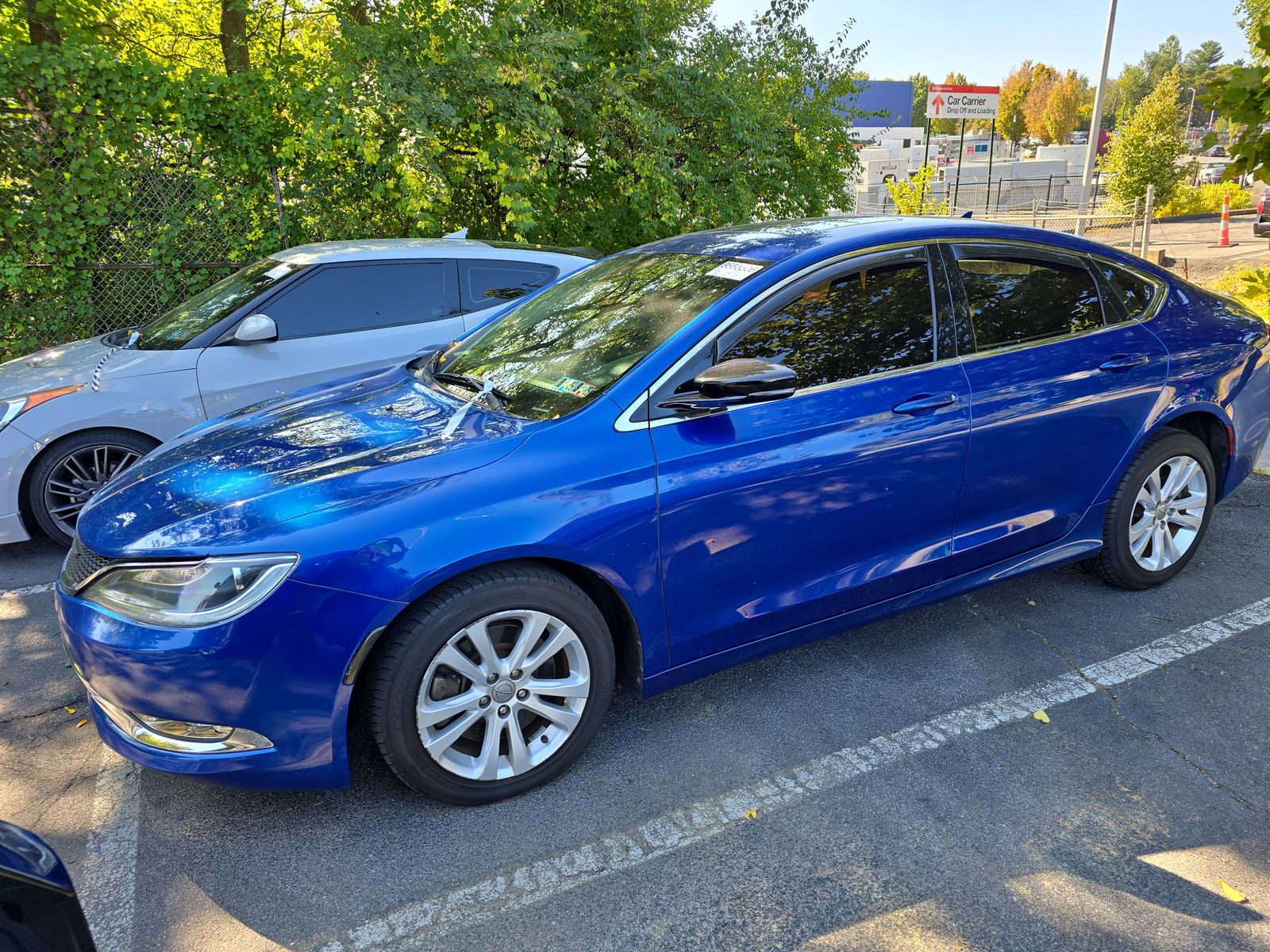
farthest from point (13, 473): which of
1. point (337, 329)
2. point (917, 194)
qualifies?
point (917, 194)

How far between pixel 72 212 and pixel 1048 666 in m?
7.78

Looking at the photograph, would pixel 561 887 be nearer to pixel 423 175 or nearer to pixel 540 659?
pixel 540 659

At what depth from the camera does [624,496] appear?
9.11ft

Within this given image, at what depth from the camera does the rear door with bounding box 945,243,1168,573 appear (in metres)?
3.45

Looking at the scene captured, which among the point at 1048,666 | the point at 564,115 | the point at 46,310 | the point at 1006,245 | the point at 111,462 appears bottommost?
the point at 1048,666

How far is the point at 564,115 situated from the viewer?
9070mm

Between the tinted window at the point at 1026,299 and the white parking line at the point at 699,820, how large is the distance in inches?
51.7

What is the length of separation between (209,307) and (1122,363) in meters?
5.03

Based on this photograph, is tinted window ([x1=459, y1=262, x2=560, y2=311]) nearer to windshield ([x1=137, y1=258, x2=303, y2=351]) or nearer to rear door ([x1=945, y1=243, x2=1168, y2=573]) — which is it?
windshield ([x1=137, y1=258, x2=303, y2=351])

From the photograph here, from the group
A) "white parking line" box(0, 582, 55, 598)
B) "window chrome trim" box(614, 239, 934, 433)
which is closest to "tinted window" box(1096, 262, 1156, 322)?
"window chrome trim" box(614, 239, 934, 433)

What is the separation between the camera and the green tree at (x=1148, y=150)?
22.6 m

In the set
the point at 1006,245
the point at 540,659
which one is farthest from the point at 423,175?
the point at 540,659

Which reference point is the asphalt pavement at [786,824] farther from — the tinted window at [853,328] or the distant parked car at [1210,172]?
the distant parked car at [1210,172]

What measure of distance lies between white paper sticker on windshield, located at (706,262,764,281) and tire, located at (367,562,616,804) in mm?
1241
